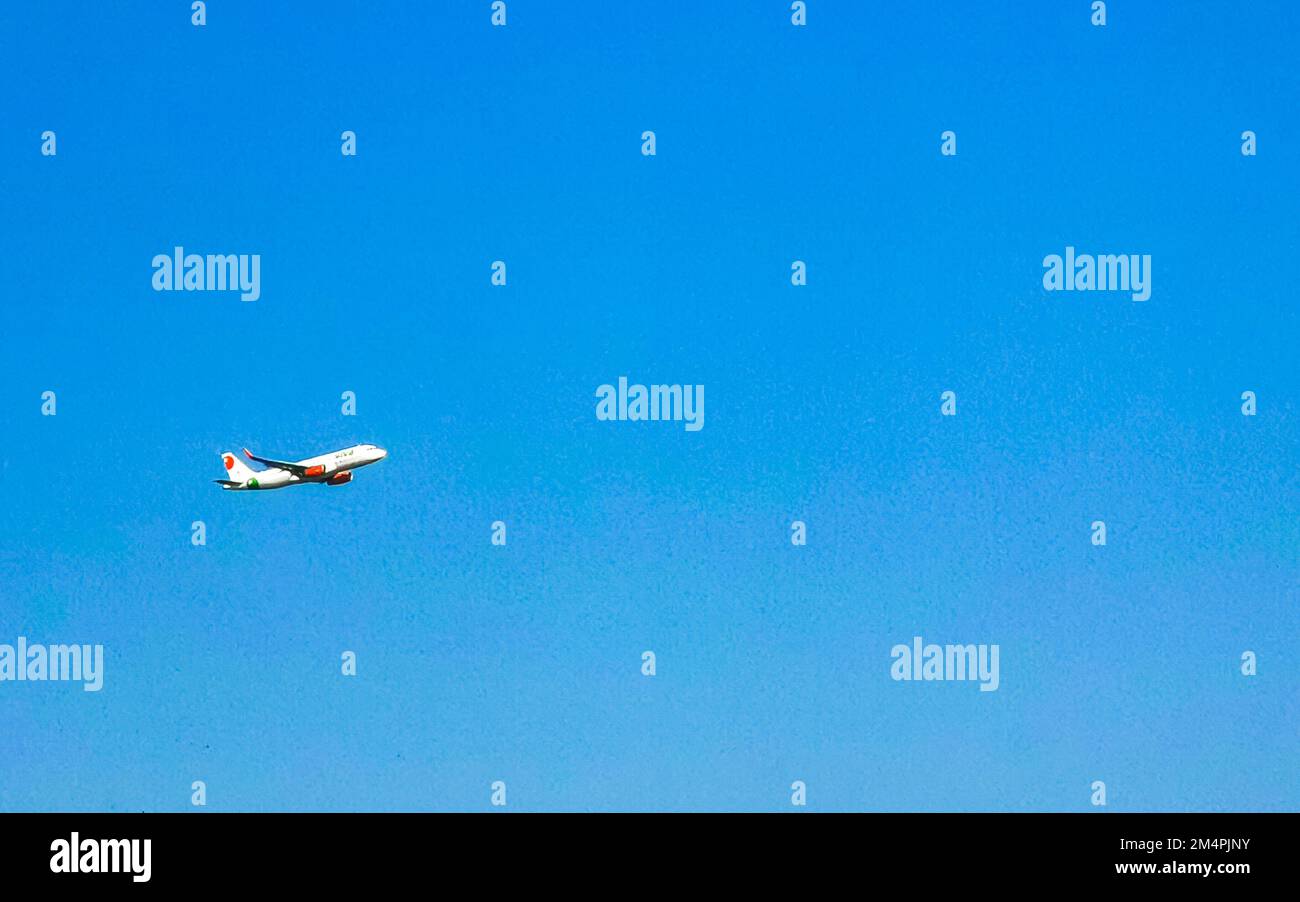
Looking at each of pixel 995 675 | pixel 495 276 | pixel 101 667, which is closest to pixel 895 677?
pixel 995 675

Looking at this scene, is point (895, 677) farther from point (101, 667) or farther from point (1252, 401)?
point (101, 667)

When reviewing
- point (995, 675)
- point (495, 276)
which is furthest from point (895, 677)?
point (495, 276)

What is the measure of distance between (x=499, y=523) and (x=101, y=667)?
13.9 m

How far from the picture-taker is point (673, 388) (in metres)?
71.0

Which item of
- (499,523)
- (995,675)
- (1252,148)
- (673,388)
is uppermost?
(1252,148)

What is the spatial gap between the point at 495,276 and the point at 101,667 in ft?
60.0
